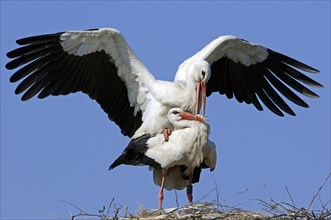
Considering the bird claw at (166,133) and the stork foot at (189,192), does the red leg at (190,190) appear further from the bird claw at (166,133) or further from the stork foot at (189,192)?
the bird claw at (166,133)

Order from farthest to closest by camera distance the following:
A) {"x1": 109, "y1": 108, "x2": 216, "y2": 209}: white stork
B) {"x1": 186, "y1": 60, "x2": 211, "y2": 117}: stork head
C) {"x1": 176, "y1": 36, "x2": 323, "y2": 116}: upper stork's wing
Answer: {"x1": 176, "y1": 36, "x2": 323, "y2": 116}: upper stork's wing, {"x1": 186, "y1": 60, "x2": 211, "y2": 117}: stork head, {"x1": 109, "y1": 108, "x2": 216, "y2": 209}: white stork

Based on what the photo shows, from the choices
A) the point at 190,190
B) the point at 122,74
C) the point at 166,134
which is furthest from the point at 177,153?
the point at 122,74

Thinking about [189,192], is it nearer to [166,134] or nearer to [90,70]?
[166,134]

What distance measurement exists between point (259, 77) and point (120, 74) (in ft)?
6.02

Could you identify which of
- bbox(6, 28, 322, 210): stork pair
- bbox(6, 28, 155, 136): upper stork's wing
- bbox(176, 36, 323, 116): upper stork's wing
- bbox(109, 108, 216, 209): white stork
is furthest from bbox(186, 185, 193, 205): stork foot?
bbox(176, 36, 323, 116): upper stork's wing

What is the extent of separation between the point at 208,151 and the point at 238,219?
4.60ft

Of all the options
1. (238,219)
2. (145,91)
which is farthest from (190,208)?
(145,91)

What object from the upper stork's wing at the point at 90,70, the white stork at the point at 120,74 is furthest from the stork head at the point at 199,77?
the upper stork's wing at the point at 90,70

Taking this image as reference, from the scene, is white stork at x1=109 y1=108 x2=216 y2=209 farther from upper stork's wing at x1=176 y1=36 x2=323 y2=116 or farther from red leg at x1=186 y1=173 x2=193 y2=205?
upper stork's wing at x1=176 y1=36 x2=323 y2=116

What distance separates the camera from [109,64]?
482 inches

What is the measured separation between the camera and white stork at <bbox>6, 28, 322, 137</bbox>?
38.6 feet

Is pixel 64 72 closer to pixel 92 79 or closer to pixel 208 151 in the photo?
pixel 92 79

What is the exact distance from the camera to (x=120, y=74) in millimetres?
12242

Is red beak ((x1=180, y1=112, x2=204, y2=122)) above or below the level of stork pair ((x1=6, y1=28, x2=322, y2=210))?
below
